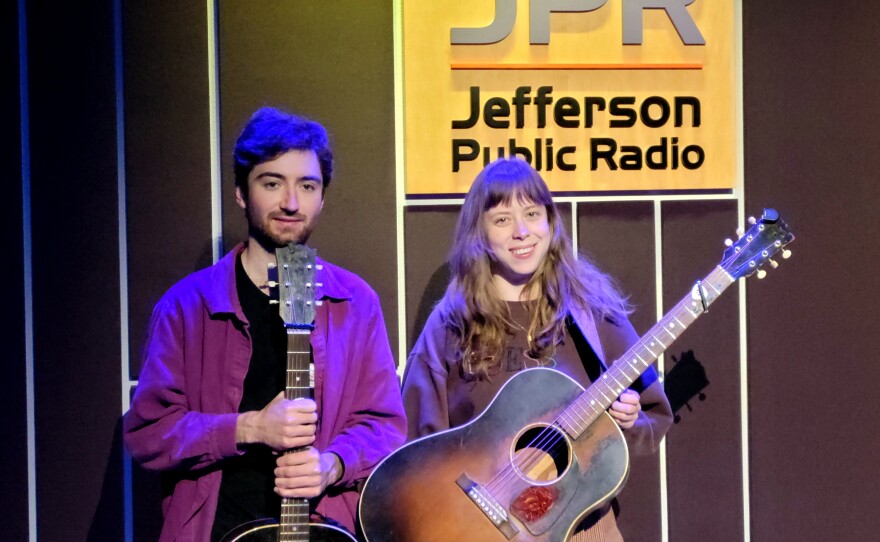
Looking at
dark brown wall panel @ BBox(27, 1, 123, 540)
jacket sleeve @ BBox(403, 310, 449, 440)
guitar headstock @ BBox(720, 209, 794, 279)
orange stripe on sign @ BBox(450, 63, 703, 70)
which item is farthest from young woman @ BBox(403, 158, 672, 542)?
dark brown wall panel @ BBox(27, 1, 123, 540)

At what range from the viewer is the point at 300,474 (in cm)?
209

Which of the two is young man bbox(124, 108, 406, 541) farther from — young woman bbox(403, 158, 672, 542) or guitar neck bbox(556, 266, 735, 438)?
guitar neck bbox(556, 266, 735, 438)

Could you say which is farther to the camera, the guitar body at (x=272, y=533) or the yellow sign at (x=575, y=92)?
the yellow sign at (x=575, y=92)

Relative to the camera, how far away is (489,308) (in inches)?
102

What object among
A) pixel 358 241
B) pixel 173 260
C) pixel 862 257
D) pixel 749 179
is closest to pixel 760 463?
pixel 862 257

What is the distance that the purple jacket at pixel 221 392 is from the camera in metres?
2.17

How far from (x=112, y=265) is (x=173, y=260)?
21cm

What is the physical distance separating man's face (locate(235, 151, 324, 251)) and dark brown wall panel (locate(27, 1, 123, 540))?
946mm

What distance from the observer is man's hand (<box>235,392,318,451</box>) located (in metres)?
2.07

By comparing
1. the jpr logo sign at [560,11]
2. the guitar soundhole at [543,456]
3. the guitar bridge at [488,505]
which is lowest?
the guitar bridge at [488,505]

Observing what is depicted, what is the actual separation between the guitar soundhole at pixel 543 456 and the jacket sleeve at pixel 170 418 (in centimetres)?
75

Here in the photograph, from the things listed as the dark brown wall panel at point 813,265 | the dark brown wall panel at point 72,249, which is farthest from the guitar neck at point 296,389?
the dark brown wall panel at point 813,265

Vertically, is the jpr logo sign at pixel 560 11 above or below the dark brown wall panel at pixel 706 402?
above

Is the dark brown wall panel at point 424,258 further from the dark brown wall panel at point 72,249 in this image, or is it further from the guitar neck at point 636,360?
the dark brown wall panel at point 72,249
